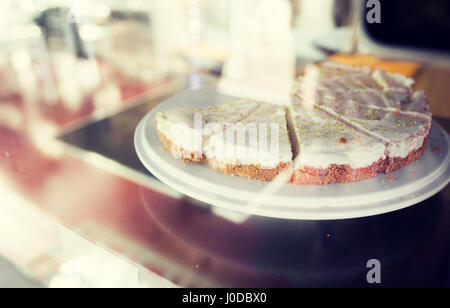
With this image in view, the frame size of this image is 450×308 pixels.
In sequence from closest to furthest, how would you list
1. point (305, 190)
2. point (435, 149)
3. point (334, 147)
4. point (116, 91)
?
1. point (305, 190)
2. point (334, 147)
3. point (435, 149)
4. point (116, 91)

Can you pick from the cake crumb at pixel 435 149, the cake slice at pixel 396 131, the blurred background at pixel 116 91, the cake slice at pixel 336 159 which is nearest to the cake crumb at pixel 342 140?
the cake slice at pixel 336 159

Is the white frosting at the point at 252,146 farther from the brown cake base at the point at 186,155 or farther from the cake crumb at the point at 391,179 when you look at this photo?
Result: the cake crumb at the point at 391,179

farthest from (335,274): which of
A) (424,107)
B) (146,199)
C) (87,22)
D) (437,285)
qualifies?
Answer: (87,22)

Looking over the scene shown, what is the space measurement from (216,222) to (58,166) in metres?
0.61

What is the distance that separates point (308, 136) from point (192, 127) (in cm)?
37

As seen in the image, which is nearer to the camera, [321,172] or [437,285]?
[437,285]

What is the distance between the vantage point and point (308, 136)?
110cm

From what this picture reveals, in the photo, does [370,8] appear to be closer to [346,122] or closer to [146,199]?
[346,122]

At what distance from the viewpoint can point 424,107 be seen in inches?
50.4

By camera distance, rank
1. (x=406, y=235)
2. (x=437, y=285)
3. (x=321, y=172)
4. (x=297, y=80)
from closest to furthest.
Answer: (x=437, y=285) → (x=406, y=235) → (x=321, y=172) → (x=297, y=80)

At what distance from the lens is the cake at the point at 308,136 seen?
1.01 m

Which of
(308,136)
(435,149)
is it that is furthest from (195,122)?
(435,149)

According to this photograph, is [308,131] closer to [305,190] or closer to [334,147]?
[334,147]

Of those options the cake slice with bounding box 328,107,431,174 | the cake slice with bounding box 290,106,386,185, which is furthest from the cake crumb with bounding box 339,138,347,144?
the cake slice with bounding box 328,107,431,174
